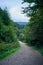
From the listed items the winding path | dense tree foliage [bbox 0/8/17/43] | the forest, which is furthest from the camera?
dense tree foliage [bbox 0/8/17/43]

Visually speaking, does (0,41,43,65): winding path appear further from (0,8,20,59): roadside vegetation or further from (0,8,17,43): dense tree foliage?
(0,8,17,43): dense tree foliage

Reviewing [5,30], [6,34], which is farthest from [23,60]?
[6,34]

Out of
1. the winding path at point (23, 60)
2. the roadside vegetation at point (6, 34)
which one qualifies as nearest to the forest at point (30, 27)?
the roadside vegetation at point (6, 34)

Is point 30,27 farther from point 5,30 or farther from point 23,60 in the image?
point 23,60

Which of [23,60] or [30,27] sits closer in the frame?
[23,60]

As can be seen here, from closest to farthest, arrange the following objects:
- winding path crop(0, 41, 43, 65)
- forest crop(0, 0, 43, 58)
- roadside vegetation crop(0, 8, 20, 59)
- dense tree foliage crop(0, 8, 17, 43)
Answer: winding path crop(0, 41, 43, 65)
forest crop(0, 0, 43, 58)
roadside vegetation crop(0, 8, 20, 59)
dense tree foliage crop(0, 8, 17, 43)

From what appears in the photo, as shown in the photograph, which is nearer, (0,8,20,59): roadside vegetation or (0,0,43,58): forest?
(0,0,43,58): forest

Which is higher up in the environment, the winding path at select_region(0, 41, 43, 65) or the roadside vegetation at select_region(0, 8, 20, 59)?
the winding path at select_region(0, 41, 43, 65)

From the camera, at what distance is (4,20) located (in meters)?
51.1

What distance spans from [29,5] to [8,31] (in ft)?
55.4

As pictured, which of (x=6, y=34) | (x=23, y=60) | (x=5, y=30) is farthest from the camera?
(x=6, y=34)

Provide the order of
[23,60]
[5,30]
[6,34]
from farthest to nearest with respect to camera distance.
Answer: [6,34]
[5,30]
[23,60]

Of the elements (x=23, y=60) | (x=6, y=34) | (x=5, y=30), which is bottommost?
(x=6, y=34)

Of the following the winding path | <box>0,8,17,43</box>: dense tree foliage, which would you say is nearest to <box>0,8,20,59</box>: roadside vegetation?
<box>0,8,17,43</box>: dense tree foliage
